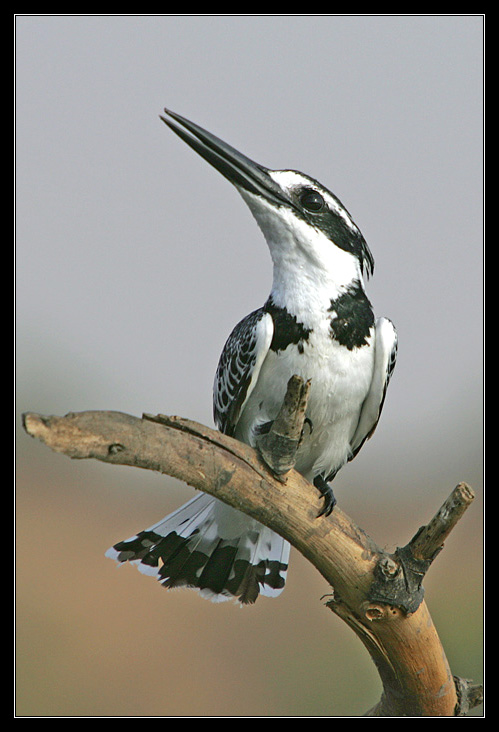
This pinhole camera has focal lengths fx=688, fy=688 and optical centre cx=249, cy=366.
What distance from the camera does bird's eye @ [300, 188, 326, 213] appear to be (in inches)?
83.6

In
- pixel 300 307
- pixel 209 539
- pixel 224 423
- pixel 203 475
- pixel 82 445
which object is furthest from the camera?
pixel 209 539

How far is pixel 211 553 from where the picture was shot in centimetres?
243

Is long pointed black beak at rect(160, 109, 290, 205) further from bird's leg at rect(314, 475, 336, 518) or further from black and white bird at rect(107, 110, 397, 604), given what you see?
bird's leg at rect(314, 475, 336, 518)

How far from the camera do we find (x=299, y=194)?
2.13m

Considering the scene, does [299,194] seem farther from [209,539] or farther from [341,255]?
[209,539]

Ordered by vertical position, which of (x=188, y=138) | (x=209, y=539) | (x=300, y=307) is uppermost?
(x=188, y=138)

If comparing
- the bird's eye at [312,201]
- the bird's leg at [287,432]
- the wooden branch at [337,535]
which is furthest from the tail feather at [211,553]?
the bird's eye at [312,201]

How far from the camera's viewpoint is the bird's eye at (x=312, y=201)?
2.12 meters

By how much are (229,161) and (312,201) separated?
29 cm

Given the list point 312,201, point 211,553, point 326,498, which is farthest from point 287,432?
point 211,553

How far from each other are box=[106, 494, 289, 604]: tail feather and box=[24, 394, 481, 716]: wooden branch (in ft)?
1.75

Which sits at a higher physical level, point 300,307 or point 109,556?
point 300,307

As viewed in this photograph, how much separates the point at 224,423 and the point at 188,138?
0.91 metres

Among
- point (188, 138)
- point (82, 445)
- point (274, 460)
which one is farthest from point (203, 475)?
point (188, 138)
